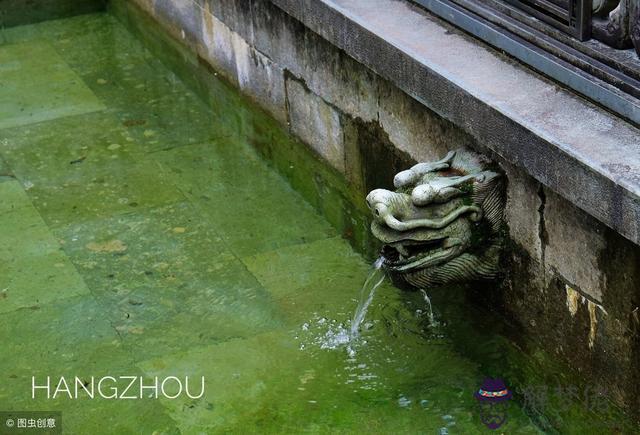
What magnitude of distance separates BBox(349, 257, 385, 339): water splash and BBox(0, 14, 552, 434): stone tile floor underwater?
48 millimetres

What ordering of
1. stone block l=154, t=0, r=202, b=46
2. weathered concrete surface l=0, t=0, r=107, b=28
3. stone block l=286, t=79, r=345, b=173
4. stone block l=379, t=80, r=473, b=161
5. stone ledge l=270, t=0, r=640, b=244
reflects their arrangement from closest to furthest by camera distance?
stone ledge l=270, t=0, r=640, b=244 → stone block l=379, t=80, r=473, b=161 → stone block l=286, t=79, r=345, b=173 → stone block l=154, t=0, r=202, b=46 → weathered concrete surface l=0, t=0, r=107, b=28

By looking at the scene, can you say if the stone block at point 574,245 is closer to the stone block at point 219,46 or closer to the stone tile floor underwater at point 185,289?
the stone tile floor underwater at point 185,289

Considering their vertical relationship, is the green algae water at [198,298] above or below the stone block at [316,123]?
below

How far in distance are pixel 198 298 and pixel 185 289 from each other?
0.11 metres

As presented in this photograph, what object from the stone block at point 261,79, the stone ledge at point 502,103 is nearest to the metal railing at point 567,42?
the stone ledge at point 502,103

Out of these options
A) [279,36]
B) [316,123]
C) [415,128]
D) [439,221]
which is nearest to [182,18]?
[279,36]

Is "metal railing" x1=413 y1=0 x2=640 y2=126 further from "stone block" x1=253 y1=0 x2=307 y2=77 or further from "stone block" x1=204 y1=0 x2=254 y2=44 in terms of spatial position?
"stone block" x1=204 y1=0 x2=254 y2=44

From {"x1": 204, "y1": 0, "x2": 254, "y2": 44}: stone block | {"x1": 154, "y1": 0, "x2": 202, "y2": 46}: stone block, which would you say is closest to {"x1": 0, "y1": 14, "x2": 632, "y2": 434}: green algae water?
{"x1": 204, "y1": 0, "x2": 254, "y2": 44}: stone block

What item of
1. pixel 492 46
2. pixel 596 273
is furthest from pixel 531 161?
pixel 492 46

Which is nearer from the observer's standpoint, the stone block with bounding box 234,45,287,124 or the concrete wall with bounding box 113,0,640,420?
the concrete wall with bounding box 113,0,640,420

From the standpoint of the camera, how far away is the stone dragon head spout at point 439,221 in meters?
4.89

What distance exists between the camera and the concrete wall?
14.9ft

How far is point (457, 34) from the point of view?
553cm

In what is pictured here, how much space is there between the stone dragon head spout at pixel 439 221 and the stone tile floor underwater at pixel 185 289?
21.9 inches
